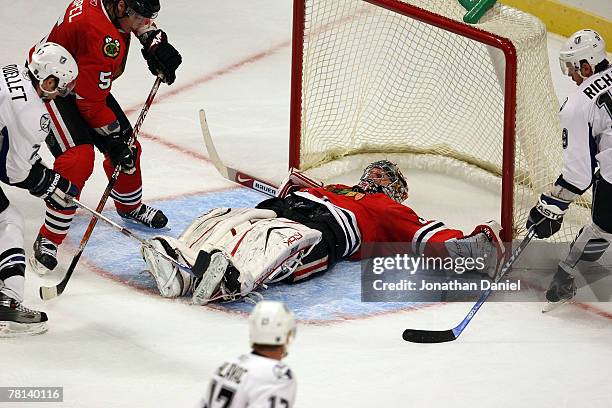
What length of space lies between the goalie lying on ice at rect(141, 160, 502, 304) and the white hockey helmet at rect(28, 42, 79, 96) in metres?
0.60

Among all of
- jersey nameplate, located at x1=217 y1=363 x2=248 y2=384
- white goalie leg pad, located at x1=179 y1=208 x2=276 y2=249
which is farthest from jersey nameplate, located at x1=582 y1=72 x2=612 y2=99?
jersey nameplate, located at x1=217 y1=363 x2=248 y2=384

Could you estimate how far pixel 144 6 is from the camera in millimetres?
4402

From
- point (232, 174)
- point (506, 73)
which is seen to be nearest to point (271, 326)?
point (506, 73)

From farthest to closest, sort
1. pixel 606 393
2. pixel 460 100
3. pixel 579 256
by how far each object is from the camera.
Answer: pixel 460 100
pixel 579 256
pixel 606 393

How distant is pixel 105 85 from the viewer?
4.48 meters

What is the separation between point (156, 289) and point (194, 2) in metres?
3.16

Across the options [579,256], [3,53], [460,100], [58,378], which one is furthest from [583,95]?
[3,53]

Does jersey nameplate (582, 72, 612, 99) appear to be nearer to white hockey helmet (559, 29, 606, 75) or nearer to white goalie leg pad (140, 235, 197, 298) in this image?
white hockey helmet (559, 29, 606, 75)

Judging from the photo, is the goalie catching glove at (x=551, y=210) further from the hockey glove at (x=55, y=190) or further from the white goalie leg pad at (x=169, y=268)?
the hockey glove at (x=55, y=190)

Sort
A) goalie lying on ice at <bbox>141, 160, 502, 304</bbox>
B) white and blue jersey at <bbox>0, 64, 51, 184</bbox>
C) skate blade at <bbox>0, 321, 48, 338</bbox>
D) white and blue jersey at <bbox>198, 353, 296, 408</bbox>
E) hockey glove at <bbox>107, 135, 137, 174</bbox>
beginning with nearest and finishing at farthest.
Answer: white and blue jersey at <bbox>198, 353, 296, 408</bbox>
white and blue jersey at <bbox>0, 64, 51, 184</bbox>
skate blade at <bbox>0, 321, 48, 338</bbox>
goalie lying on ice at <bbox>141, 160, 502, 304</bbox>
hockey glove at <bbox>107, 135, 137, 174</bbox>

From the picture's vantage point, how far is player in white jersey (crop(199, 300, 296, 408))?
2514 millimetres

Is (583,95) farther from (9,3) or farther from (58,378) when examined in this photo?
(9,3)

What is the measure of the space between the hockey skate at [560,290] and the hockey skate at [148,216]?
4.53 ft

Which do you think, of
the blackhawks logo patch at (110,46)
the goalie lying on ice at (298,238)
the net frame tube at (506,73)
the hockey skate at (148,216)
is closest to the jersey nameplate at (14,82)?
the blackhawks logo patch at (110,46)
